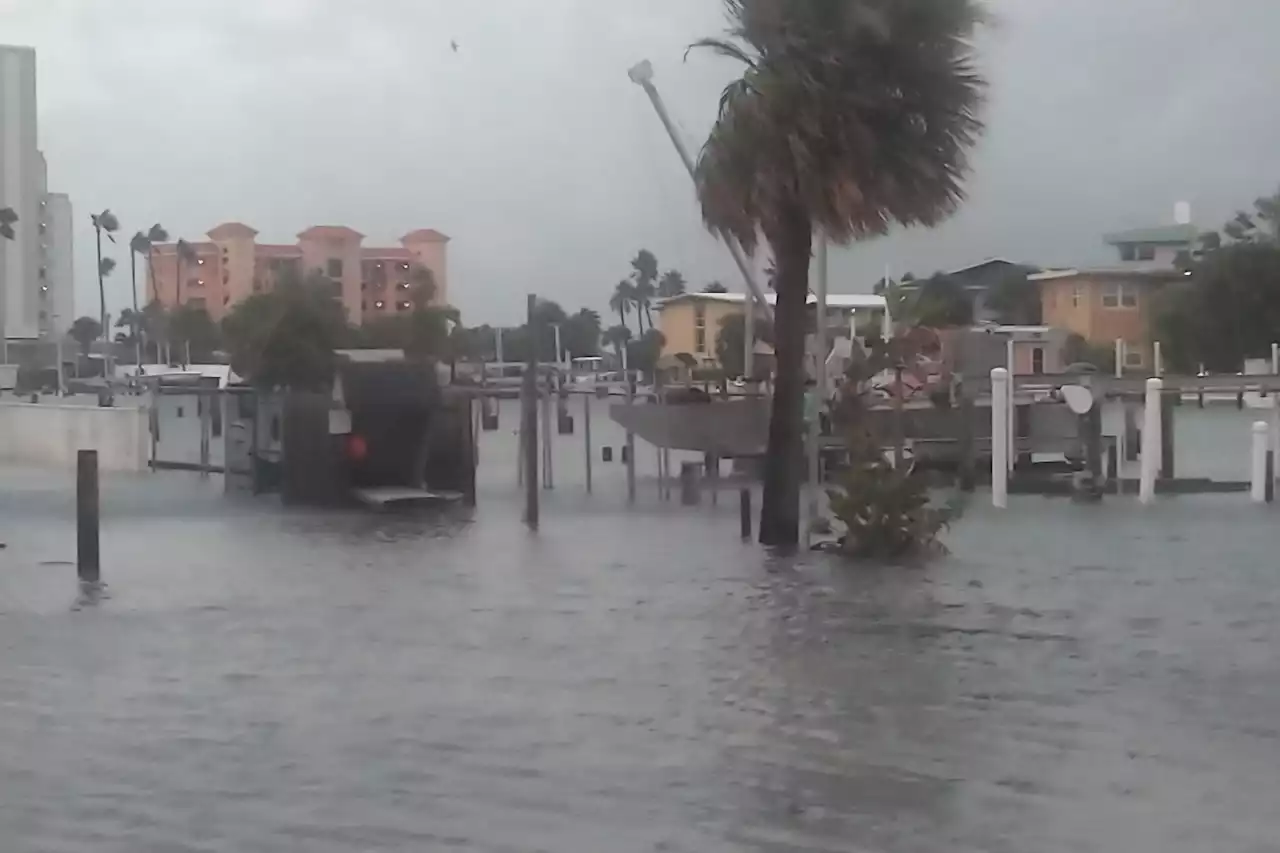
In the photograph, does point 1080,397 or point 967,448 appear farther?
point 967,448

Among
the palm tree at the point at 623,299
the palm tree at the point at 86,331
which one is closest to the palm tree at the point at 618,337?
the palm tree at the point at 623,299

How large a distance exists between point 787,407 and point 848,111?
3.37 metres

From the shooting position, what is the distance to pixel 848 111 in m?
18.0

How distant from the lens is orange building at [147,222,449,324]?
4219cm

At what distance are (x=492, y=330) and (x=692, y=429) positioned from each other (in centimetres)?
1126

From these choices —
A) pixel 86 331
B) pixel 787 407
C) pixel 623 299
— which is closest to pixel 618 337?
pixel 623 299

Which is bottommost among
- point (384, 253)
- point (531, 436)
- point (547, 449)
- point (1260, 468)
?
point (1260, 468)

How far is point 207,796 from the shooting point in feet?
29.1

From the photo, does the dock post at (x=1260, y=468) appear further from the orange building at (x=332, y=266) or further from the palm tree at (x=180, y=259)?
the palm tree at (x=180, y=259)

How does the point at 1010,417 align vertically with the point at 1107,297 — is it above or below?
below

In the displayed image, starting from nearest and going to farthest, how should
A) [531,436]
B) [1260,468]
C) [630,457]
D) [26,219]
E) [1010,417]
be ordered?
1. [531,436]
2. [1260,468]
3. [1010,417]
4. [630,457]
5. [26,219]

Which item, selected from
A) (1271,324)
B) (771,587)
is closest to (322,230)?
(1271,324)

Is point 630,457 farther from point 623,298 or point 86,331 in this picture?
point 86,331

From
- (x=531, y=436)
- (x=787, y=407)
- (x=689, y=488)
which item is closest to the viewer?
(x=787, y=407)
